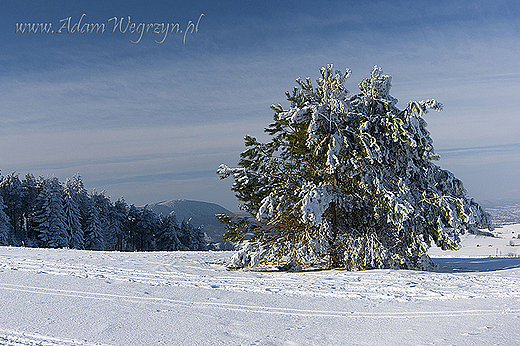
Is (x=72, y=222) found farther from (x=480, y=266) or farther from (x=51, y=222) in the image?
(x=480, y=266)

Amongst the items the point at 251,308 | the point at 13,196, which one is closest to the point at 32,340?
the point at 251,308

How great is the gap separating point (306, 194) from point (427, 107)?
431cm

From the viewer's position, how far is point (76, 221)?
114 ft

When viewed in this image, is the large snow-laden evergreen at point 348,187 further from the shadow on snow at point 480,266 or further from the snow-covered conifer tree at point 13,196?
the snow-covered conifer tree at point 13,196

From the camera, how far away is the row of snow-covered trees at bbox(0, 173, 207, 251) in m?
32.3

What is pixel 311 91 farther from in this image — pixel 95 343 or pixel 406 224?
pixel 95 343

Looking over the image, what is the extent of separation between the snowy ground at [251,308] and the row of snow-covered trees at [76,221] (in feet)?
87.3

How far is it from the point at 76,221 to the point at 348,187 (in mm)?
32202

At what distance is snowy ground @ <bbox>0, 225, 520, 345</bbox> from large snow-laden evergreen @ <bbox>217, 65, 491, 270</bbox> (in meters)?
A: 1.52

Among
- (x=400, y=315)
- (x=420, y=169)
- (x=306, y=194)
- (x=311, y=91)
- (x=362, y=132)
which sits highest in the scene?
(x=311, y=91)

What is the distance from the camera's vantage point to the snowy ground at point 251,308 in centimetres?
434

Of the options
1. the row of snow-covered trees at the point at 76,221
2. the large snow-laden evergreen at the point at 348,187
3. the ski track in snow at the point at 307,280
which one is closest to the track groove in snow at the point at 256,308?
the ski track in snow at the point at 307,280

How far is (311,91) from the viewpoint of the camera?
11.2 m

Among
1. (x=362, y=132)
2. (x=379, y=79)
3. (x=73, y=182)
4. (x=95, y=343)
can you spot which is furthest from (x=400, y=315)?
(x=73, y=182)
